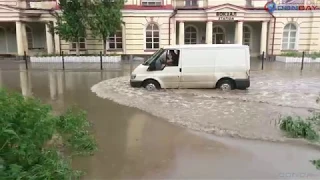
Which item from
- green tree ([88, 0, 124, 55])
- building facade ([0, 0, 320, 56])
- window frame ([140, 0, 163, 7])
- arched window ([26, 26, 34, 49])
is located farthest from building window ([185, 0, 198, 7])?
arched window ([26, 26, 34, 49])

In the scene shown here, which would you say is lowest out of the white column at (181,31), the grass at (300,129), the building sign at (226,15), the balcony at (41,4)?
the grass at (300,129)

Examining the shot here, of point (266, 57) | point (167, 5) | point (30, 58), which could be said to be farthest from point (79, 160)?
point (266, 57)

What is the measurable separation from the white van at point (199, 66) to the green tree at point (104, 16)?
10603 millimetres

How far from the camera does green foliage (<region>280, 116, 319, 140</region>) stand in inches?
259

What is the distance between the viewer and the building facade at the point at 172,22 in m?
24.5

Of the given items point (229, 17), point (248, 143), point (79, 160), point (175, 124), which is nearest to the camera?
point (79, 160)

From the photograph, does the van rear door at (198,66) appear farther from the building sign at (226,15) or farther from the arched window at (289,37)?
the arched window at (289,37)

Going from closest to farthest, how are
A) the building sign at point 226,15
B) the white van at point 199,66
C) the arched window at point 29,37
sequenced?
the white van at point 199,66, the building sign at point 226,15, the arched window at point 29,37

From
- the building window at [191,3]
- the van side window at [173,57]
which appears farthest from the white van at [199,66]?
the building window at [191,3]

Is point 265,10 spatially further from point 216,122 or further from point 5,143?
point 5,143

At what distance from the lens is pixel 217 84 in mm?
11977

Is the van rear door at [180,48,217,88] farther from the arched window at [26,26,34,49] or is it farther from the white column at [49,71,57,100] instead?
the arched window at [26,26,34,49]

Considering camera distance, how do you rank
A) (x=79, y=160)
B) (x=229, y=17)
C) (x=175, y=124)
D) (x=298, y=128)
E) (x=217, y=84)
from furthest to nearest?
(x=229, y=17) → (x=217, y=84) → (x=175, y=124) → (x=298, y=128) → (x=79, y=160)

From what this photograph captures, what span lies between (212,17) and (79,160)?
70.2 ft
